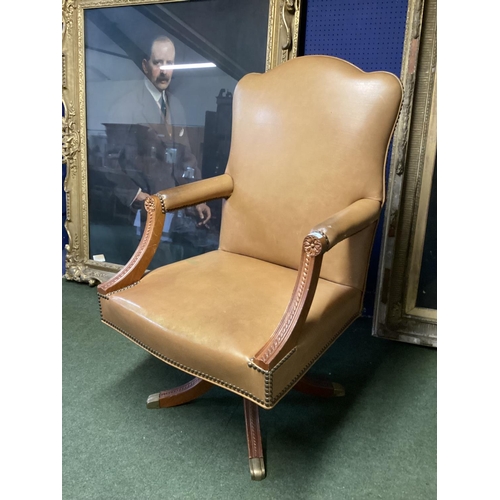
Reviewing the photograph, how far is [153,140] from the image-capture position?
211 cm

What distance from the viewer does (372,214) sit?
1182 millimetres

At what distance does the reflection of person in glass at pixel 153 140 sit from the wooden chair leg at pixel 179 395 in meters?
0.87

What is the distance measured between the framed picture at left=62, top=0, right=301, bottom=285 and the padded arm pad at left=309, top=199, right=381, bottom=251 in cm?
92

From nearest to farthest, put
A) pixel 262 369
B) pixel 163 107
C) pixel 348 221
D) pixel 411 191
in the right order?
pixel 262 369
pixel 348 221
pixel 411 191
pixel 163 107

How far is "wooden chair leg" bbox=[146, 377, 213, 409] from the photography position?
1459 millimetres

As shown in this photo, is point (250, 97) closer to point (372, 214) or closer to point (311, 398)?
point (372, 214)

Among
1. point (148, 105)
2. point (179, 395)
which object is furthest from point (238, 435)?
point (148, 105)

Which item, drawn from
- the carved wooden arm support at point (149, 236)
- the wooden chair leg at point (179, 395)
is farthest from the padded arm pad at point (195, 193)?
the wooden chair leg at point (179, 395)

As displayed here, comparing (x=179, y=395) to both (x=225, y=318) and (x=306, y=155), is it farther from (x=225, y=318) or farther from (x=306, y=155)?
(x=306, y=155)

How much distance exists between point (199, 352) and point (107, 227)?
1.48 m

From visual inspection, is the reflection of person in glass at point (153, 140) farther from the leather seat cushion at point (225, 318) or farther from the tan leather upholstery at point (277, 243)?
the leather seat cushion at point (225, 318)

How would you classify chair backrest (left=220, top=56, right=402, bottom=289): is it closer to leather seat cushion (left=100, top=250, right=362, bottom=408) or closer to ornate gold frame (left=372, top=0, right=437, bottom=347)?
leather seat cushion (left=100, top=250, right=362, bottom=408)

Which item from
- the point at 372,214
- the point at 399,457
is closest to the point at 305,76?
the point at 372,214

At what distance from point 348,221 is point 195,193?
1.80ft
